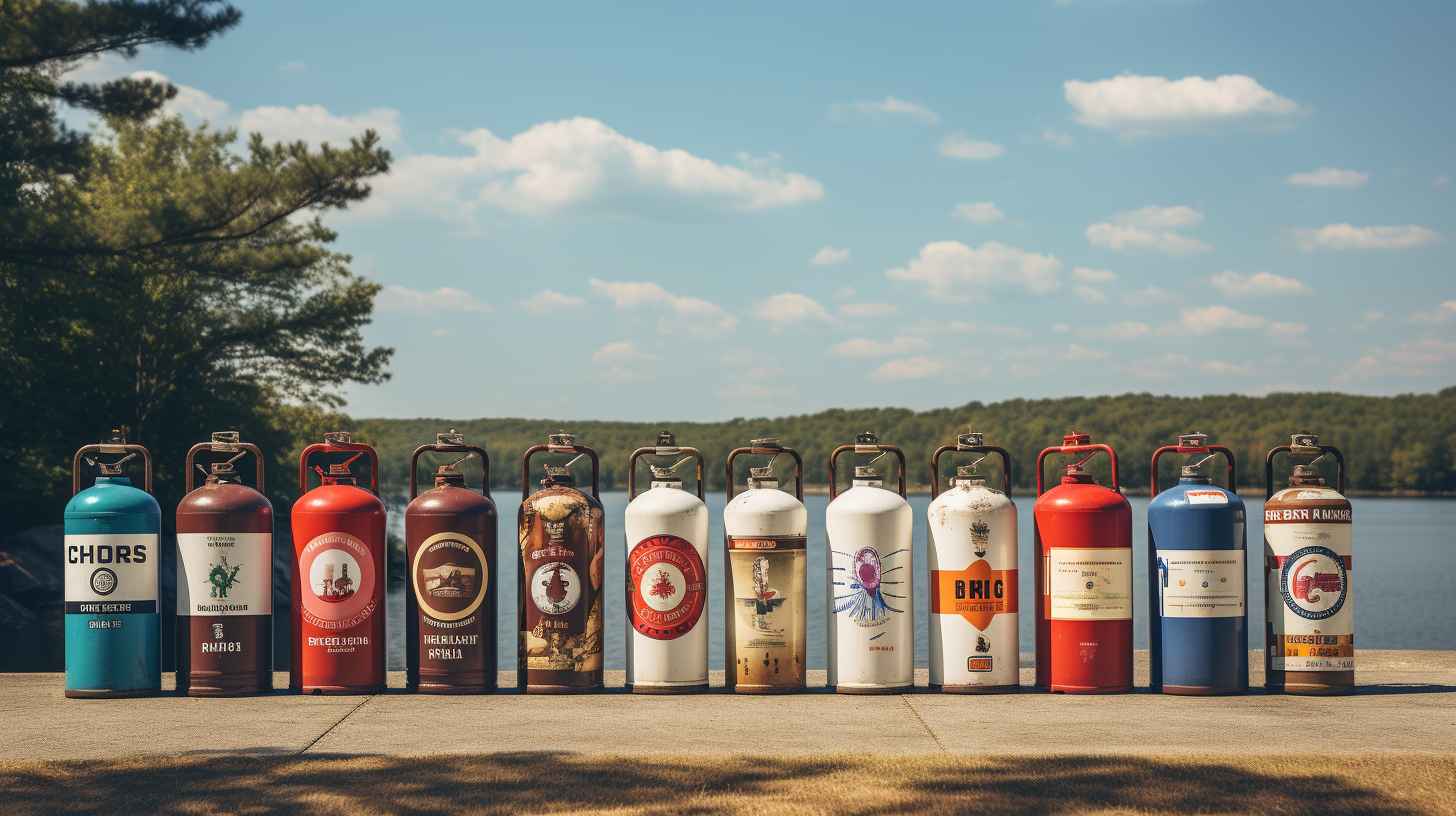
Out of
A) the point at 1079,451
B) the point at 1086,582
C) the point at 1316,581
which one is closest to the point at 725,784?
the point at 1086,582

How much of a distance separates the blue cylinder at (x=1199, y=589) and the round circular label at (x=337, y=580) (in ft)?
17.9

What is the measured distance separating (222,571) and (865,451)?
4.64 metres

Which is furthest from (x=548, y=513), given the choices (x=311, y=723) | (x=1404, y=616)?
(x=1404, y=616)

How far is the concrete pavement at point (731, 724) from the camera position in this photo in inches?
348

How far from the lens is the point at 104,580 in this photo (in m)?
10.9

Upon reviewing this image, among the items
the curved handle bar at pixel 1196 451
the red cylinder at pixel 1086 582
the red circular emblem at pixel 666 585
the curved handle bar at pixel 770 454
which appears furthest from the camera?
the curved handle bar at pixel 770 454

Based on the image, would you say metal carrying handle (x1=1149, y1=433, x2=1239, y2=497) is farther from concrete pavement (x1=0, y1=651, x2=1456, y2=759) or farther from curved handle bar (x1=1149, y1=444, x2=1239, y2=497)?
concrete pavement (x1=0, y1=651, x2=1456, y2=759)

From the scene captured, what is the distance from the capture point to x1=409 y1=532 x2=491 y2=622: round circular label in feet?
35.6

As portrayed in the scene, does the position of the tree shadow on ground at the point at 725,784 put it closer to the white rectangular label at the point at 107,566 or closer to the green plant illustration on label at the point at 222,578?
the green plant illustration on label at the point at 222,578

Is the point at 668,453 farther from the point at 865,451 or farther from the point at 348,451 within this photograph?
the point at 348,451

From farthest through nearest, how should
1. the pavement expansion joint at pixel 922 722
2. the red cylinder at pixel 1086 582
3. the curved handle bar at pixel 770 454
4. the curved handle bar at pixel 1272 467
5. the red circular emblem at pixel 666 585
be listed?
the curved handle bar at pixel 1272 467, the curved handle bar at pixel 770 454, the red circular emblem at pixel 666 585, the red cylinder at pixel 1086 582, the pavement expansion joint at pixel 922 722

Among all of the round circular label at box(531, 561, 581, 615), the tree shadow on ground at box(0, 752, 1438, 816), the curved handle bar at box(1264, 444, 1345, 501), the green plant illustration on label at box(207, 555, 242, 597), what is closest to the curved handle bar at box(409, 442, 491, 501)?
the round circular label at box(531, 561, 581, 615)

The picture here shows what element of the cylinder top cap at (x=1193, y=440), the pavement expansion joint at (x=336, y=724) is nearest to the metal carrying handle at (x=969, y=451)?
the cylinder top cap at (x=1193, y=440)

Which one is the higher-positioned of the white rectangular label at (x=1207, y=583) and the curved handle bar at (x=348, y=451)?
the curved handle bar at (x=348, y=451)
